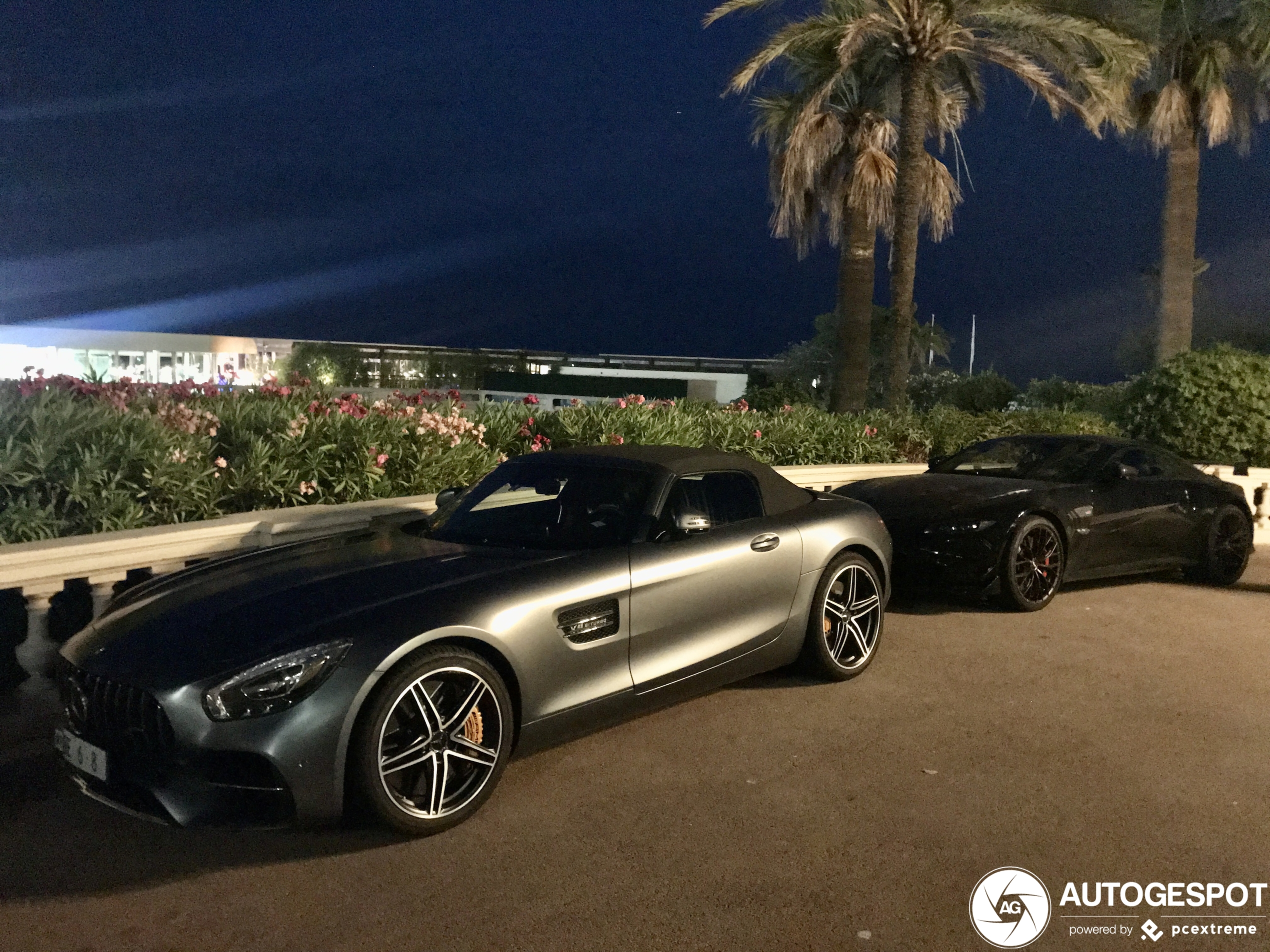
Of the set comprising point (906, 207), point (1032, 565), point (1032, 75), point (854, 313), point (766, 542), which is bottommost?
point (1032, 565)

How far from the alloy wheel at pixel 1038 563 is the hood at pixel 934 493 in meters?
0.33

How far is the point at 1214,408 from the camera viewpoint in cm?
1446

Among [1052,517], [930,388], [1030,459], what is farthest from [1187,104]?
[1052,517]

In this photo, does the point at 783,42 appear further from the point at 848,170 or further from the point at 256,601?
the point at 256,601

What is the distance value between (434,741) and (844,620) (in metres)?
2.91

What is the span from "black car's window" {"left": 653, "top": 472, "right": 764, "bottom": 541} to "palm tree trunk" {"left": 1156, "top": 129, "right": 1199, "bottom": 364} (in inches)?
724

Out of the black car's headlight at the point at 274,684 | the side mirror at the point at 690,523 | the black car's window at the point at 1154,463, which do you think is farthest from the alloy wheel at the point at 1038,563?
the black car's headlight at the point at 274,684

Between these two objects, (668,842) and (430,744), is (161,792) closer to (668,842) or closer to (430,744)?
(430,744)

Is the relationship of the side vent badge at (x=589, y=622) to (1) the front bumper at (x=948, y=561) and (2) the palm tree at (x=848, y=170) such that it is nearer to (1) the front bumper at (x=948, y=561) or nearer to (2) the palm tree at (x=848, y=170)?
(1) the front bumper at (x=948, y=561)

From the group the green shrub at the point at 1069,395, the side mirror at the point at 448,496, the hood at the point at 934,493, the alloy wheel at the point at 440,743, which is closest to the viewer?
the alloy wheel at the point at 440,743

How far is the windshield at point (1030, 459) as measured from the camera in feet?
29.8

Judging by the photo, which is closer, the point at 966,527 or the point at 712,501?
the point at 712,501

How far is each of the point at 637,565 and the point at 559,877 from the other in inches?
62.2

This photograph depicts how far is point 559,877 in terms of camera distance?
3.93 metres
